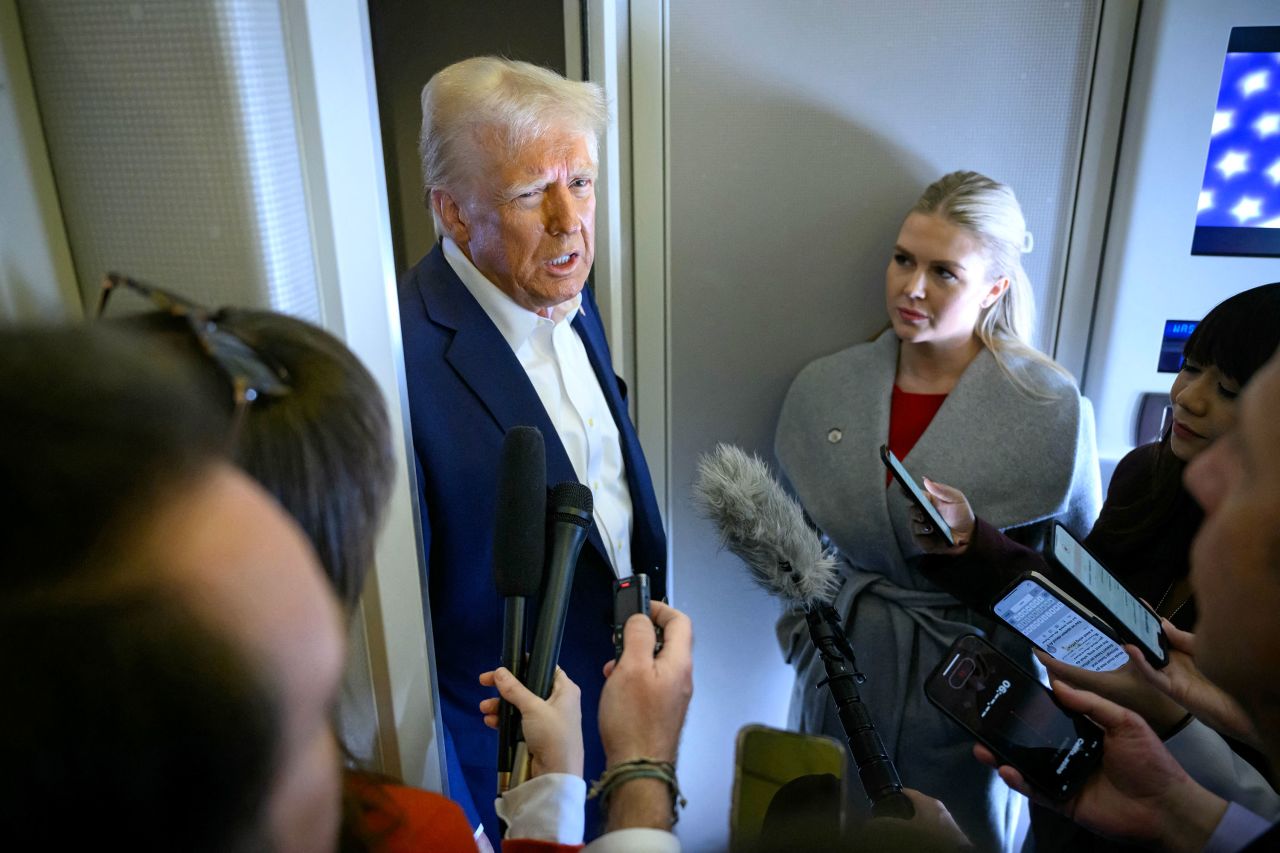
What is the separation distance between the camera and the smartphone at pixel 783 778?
2.13ft

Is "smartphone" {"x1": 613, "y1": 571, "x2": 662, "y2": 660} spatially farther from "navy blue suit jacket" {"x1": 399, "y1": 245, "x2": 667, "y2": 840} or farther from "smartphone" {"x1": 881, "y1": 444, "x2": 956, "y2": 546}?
"smartphone" {"x1": 881, "y1": 444, "x2": 956, "y2": 546}

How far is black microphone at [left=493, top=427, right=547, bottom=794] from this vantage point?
0.71 meters

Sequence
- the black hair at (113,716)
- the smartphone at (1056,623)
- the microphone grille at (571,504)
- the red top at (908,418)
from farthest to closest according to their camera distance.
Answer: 1. the red top at (908,418)
2. the smartphone at (1056,623)
3. the microphone grille at (571,504)
4. the black hair at (113,716)

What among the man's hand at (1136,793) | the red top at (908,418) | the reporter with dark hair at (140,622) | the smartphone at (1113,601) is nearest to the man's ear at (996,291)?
the red top at (908,418)

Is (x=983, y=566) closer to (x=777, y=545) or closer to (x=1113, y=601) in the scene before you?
(x=1113, y=601)

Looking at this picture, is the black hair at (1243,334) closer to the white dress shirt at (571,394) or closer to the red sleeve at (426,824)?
the white dress shirt at (571,394)

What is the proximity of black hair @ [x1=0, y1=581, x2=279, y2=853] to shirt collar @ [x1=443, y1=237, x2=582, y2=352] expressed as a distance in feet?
2.88

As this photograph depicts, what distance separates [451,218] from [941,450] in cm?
86

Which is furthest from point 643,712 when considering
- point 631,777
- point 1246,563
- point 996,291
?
point 996,291

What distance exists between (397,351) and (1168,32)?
1.23 meters

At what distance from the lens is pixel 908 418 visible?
139 cm

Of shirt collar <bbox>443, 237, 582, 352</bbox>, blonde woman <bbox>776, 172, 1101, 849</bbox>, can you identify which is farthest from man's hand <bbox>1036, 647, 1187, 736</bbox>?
shirt collar <bbox>443, 237, 582, 352</bbox>

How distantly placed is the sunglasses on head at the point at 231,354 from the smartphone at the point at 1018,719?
87cm

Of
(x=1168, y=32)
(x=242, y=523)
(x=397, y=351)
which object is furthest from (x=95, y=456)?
(x=1168, y=32)
